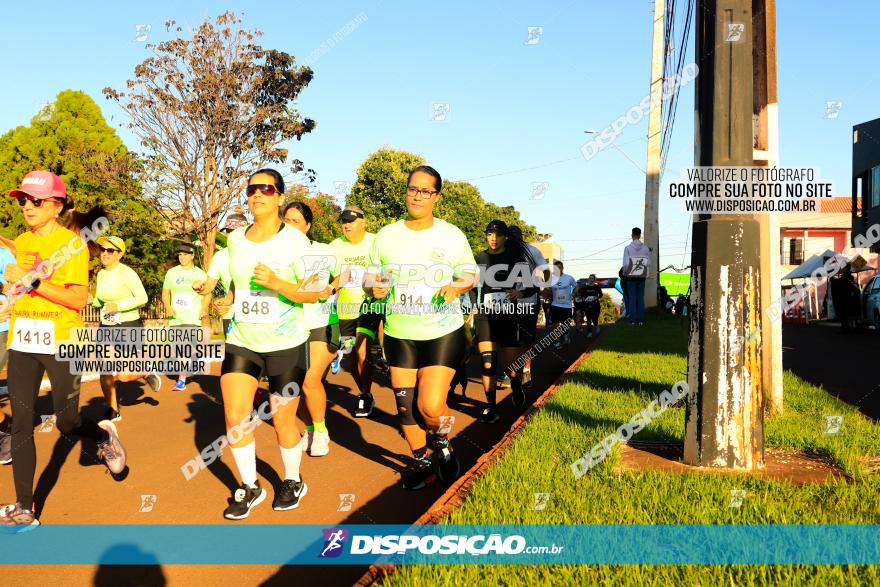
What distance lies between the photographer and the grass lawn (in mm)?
3111

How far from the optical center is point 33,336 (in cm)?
491

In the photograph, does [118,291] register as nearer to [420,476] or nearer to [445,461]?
[420,476]

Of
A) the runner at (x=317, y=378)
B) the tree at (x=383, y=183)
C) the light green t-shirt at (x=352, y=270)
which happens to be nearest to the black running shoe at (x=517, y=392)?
the light green t-shirt at (x=352, y=270)

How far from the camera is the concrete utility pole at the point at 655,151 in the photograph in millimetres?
25453

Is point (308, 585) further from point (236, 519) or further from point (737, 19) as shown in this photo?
point (737, 19)

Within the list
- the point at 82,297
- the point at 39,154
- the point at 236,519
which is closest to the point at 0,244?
the point at 82,297

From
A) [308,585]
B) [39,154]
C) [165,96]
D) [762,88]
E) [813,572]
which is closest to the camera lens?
[813,572]

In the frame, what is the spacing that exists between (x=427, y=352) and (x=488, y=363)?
291 centimetres

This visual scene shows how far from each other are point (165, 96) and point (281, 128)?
12.8ft

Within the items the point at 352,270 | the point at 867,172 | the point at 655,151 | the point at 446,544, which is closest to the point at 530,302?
the point at 352,270

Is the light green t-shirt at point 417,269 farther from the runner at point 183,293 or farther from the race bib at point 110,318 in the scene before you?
the runner at point 183,293

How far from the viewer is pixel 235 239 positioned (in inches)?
203

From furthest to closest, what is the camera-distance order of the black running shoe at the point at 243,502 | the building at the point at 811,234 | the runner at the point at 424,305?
the building at the point at 811,234, the runner at the point at 424,305, the black running shoe at the point at 243,502

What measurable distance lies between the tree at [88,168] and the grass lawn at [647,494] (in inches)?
752
